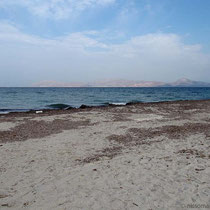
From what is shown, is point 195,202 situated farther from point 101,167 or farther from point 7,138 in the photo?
point 7,138

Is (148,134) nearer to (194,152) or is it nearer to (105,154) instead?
(194,152)

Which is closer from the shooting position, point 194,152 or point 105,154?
point 194,152

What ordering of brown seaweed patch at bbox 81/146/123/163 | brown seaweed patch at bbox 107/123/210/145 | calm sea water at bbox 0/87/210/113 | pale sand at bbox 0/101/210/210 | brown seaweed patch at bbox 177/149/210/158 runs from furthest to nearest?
calm sea water at bbox 0/87/210/113
brown seaweed patch at bbox 107/123/210/145
brown seaweed patch at bbox 81/146/123/163
brown seaweed patch at bbox 177/149/210/158
pale sand at bbox 0/101/210/210

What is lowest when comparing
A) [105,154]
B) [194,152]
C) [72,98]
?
[72,98]

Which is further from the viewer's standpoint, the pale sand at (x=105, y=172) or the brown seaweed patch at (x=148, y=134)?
the brown seaweed patch at (x=148, y=134)

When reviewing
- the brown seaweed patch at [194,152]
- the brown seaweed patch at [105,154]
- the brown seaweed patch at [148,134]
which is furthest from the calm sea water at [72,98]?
the brown seaweed patch at [194,152]

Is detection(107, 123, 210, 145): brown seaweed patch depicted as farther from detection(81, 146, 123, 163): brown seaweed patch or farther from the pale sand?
detection(81, 146, 123, 163): brown seaweed patch

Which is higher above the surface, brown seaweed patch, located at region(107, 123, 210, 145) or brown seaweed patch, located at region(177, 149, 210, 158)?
brown seaweed patch, located at region(177, 149, 210, 158)

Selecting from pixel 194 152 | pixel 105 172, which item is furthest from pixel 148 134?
pixel 105 172

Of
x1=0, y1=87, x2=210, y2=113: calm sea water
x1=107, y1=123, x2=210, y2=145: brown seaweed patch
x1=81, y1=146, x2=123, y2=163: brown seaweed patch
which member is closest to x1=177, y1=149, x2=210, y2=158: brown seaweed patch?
x1=107, y1=123, x2=210, y2=145: brown seaweed patch

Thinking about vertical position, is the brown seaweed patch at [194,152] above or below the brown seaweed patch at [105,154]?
above

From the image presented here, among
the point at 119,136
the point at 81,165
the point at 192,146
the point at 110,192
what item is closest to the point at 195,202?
the point at 110,192

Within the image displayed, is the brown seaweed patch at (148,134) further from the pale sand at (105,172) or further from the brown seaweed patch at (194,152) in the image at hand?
the brown seaweed patch at (194,152)

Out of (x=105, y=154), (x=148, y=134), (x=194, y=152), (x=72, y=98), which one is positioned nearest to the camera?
(x=194, y=152)
